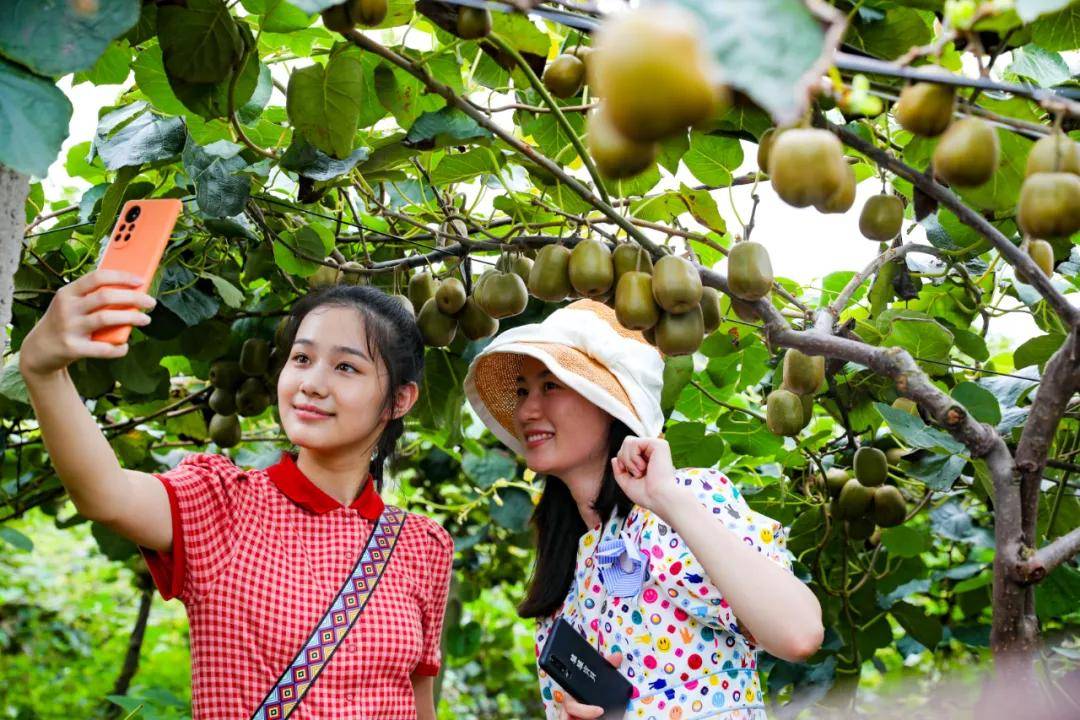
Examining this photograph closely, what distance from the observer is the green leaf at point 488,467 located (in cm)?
304

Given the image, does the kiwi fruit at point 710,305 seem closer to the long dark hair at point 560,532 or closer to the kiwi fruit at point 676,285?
the kiwi fruit at point 676,285

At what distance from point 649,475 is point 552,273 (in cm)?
30

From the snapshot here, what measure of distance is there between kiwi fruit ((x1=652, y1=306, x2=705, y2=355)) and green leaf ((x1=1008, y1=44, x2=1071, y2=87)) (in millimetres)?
540

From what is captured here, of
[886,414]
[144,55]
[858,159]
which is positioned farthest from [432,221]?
[886,414]

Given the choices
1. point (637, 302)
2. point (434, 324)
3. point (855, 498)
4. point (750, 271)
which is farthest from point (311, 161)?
point (855, 498)

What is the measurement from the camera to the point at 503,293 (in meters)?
1.64

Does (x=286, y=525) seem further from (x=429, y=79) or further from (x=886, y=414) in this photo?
(x=886, y=414)

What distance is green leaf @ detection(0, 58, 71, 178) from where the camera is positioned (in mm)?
858

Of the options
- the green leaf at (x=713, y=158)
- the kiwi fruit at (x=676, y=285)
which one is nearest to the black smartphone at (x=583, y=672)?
the kiwi fruit at (x=676, y=285)

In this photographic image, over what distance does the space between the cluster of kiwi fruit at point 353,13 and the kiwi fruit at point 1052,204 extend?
2.16 feet

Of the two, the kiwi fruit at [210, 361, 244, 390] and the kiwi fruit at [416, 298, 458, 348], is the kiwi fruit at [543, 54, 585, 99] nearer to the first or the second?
the kiwi fruit at [416, 298, 458, 348]

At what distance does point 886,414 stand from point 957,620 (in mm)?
2145

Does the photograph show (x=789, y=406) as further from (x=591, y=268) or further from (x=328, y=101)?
(x=328, y=101)

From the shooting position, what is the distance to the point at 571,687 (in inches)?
58.1
